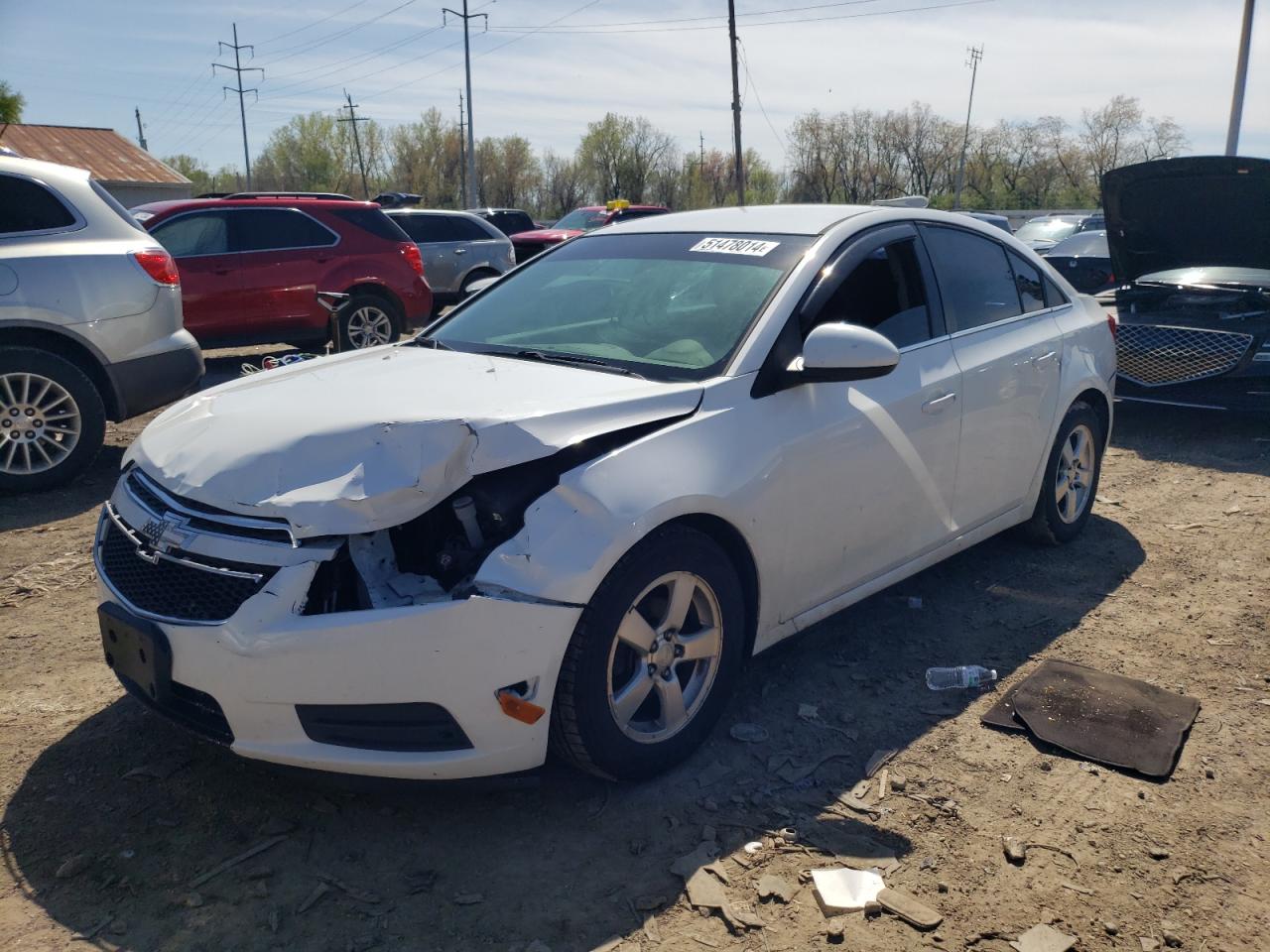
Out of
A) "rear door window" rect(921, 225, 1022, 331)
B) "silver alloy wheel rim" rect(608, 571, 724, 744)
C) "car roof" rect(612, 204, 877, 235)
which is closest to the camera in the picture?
"silver alloy wheel rim" rect(608, 571, 724, 744)

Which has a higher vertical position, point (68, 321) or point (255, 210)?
point (255, 210)

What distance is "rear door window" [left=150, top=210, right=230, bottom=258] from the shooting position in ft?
32.2

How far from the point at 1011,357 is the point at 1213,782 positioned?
1.94m

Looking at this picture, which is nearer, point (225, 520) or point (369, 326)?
point (225, 520)

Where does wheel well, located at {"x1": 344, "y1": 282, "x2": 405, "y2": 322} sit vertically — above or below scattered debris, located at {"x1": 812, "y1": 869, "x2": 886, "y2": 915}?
above

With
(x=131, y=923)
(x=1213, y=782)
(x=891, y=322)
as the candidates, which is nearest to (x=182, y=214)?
(x=891, y=322)

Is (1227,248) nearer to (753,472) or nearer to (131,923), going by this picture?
(753,472)

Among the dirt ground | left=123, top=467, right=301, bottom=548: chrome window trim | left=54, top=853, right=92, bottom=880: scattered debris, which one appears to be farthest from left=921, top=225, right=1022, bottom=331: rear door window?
left=54, top=853, right=92, bottom=880: scattered debris

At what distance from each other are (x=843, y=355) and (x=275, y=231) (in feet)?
28.0

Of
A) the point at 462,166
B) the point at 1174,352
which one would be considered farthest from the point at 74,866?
the point at 462,166

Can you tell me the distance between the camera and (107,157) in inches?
1503

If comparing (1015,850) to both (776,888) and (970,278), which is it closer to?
(776,888)

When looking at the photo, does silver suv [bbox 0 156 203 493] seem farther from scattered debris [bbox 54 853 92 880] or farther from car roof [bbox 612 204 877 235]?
scattered debris [bbox 54 853 92 880]

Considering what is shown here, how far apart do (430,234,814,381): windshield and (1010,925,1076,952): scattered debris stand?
1821 mm
